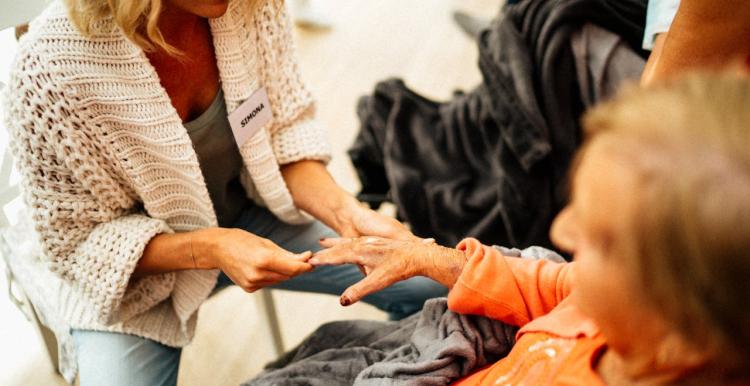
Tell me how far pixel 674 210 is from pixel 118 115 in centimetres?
81

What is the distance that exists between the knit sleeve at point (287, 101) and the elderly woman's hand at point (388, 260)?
10.1 inches

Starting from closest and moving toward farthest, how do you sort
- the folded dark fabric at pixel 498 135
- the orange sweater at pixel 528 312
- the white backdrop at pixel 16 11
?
A: 1. the orange sweater at pixel 528 312
2. the white backdrop at pixel 16 11
3. the folded dark fabric at pixel 498 135

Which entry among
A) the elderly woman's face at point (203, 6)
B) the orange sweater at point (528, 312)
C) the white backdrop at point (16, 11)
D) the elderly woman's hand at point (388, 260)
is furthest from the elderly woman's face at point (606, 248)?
the white backdrop at point (16, 11)

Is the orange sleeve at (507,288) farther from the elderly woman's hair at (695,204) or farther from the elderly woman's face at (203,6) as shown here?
the elderly woman's face at (203,6)

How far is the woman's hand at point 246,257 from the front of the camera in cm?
102

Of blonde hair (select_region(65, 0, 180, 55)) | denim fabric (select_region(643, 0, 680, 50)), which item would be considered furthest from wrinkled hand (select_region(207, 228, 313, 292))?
denim fabric (select_region(643, 0, 680, 50))

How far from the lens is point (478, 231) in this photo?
5.32ft

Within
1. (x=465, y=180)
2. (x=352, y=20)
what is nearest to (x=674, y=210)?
(x=465, y=180)

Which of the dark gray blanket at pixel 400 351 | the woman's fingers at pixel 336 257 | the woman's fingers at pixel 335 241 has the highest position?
the woman's fingers at pixel 335 241

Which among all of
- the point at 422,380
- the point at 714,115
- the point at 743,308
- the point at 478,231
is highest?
the point at 714,115

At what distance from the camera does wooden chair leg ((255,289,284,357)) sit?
1.55 m

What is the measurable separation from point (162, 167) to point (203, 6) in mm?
274

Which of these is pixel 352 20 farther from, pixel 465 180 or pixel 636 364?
pixel 636 364

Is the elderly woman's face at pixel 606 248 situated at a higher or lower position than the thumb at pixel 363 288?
higher
